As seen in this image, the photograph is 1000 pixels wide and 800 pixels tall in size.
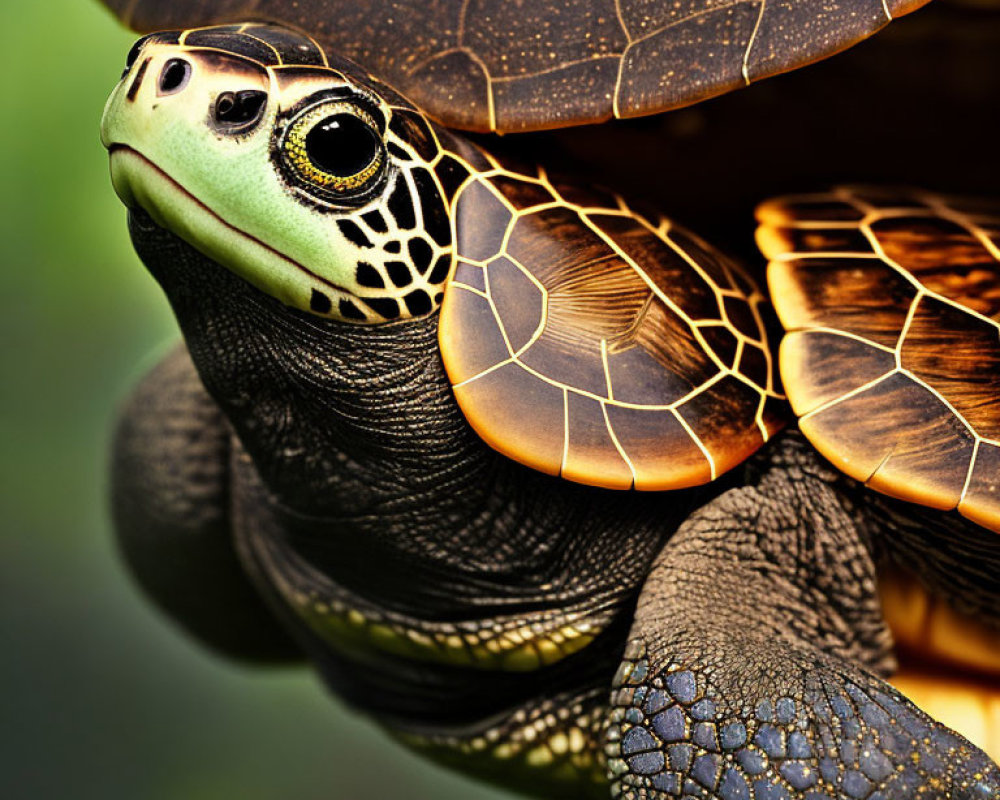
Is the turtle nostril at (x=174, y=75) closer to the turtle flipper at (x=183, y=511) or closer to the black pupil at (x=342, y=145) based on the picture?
the black pupil at (x=342, y=145)


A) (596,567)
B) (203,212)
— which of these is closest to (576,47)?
(203,212)

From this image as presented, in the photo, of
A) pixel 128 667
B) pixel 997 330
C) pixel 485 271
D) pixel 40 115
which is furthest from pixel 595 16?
pixel 40 115

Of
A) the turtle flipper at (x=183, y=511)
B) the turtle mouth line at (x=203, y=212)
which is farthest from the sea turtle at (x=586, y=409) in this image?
the turtle flipper at (x=183, y=511)

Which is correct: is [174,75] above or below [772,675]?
above

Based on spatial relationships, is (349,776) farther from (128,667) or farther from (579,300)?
(579,300)

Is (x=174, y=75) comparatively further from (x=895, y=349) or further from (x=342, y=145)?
(x=895, y=349)

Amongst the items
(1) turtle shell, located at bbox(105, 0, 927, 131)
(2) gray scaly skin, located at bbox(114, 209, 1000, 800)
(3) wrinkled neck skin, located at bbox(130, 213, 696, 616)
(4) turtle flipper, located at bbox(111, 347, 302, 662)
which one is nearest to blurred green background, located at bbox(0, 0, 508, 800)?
(4) turtle flipper, located at bbox(111, 347, 302, 662)

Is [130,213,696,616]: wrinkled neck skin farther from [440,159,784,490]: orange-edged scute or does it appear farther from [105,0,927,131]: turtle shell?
[105,0,927,131]: turtle shell
